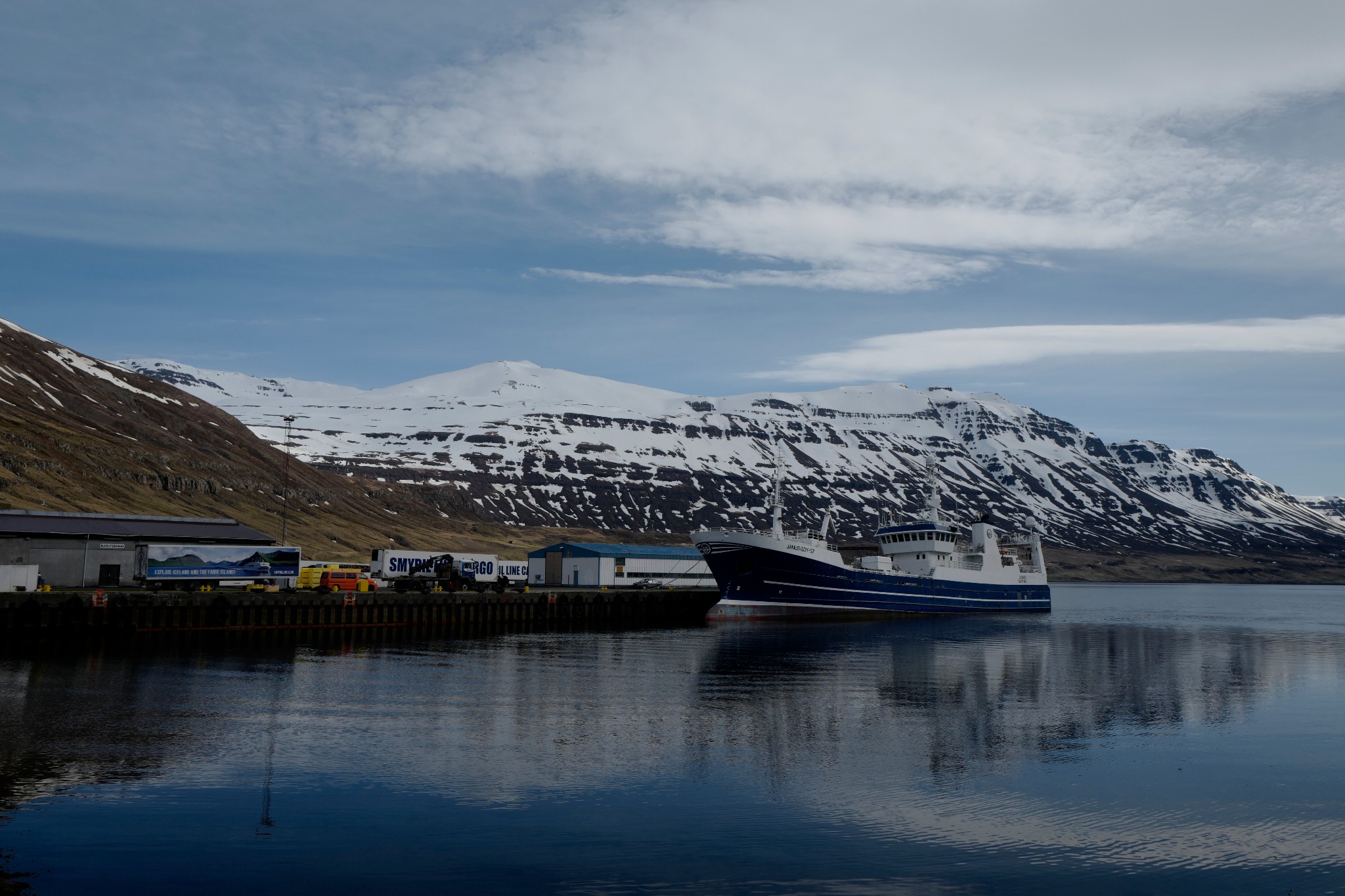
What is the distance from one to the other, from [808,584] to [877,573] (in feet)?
35.4

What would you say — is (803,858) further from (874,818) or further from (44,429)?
(44,429)

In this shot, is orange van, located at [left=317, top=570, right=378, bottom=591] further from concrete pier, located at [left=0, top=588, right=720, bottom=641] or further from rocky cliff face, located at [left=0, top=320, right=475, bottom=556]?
rocky cliff face, located at [left=0, top=320, right=475, bottom=556]

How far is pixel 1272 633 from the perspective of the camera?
3984 inches

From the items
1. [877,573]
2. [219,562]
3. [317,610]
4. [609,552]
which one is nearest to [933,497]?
[877,573]

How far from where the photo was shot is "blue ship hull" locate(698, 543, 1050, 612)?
10225 cm

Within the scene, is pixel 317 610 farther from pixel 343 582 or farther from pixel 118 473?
pixel 118 473

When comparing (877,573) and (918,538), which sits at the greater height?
(918,538)

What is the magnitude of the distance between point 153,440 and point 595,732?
179 metres

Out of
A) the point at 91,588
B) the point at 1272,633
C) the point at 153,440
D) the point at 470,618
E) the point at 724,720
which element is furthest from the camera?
the point at 153,440

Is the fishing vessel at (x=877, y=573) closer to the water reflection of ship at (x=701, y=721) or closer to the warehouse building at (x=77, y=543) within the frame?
the water reflection of ship at (x=701, y=721)

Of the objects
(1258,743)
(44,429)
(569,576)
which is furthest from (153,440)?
(1258,743)

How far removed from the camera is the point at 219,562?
88812 mm

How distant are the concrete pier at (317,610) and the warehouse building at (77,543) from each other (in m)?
6.68

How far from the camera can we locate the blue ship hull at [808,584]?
335ft
